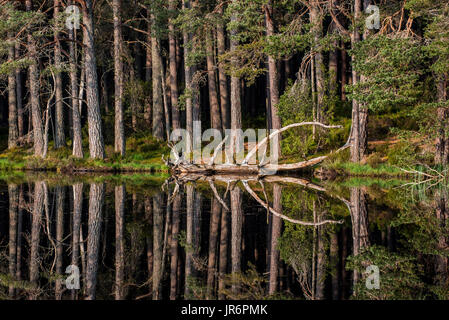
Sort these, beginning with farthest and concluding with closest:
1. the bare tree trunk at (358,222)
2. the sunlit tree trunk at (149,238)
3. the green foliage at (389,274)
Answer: the bare tree trunk at (358,222), the sunlit tree trunk at (149,238), the green foliage at (389,274)

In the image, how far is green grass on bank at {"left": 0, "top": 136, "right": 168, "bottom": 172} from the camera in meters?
26.0

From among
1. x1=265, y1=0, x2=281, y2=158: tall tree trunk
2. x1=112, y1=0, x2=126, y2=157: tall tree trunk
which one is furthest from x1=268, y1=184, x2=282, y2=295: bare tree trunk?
x1=112, y1=0, x2=126, y2=157: tall tree trunk

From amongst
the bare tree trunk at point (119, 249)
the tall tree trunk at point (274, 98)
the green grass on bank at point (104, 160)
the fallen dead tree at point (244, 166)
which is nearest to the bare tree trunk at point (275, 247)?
the bare tree trunk at point (119, 249)

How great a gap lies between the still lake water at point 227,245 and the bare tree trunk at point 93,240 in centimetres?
2

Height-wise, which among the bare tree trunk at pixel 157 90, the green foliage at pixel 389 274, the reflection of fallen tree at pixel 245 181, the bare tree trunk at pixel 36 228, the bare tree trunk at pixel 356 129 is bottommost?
the green foliage at pixel 389 274

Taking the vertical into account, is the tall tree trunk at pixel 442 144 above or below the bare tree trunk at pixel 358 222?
above

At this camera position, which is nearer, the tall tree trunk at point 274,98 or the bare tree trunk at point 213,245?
the bare tree trunk at point 213,245

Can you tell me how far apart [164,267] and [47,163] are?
21496 mm

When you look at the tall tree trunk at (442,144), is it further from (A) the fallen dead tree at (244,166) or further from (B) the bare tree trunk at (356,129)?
(A) the fallen dead tree at (244,166)

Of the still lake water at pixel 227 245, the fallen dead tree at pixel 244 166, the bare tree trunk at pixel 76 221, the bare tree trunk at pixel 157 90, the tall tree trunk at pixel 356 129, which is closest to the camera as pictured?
the still lake water at pixel 227 245

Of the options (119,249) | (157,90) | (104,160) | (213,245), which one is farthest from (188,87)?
(119,249)

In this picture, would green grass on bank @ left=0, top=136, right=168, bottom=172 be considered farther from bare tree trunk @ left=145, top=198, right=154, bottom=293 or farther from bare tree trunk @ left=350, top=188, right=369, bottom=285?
bare tree trunk @ left=350, top=188, right=369, bottom=285

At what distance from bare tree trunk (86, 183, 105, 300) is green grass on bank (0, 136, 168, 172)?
1024 cm

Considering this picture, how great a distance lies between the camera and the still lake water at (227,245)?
623 cm
